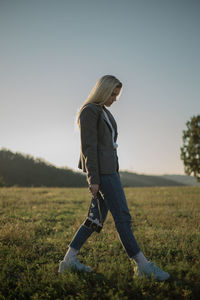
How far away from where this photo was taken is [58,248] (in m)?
4.17

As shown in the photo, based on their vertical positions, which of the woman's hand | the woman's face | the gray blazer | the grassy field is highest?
the woman's face

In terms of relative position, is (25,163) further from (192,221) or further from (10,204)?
(192,221)

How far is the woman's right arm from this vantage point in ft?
9.78

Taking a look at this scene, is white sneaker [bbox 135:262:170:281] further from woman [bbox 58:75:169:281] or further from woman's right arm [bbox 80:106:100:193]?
woman's right arm [bbox 80:106:100:193]

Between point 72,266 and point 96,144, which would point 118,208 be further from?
point 72,266

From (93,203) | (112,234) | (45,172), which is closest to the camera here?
(93,203)

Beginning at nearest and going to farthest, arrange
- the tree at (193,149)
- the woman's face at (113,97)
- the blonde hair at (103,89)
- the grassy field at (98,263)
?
the grassy field at (98,263) → the blonde hair at (103,89) → the woman's face at (113,97) → the tree at (193,149)

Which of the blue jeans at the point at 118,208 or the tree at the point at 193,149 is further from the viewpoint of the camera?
the tree at the point at 193,149

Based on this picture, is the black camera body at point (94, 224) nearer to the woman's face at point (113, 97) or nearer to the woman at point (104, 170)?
the woman at point (104, 170)

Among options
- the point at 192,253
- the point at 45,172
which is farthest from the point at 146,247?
the point at 45,172

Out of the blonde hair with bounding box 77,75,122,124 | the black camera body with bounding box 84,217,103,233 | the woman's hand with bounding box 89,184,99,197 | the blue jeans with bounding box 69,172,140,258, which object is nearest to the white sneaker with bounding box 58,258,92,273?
the black camera body with bounding box 84,217,103,233

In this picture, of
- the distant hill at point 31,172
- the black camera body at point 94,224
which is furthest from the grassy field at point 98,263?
the distant hill at point 31,172

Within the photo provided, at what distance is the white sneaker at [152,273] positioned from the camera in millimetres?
2868

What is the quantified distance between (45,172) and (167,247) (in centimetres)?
3697
